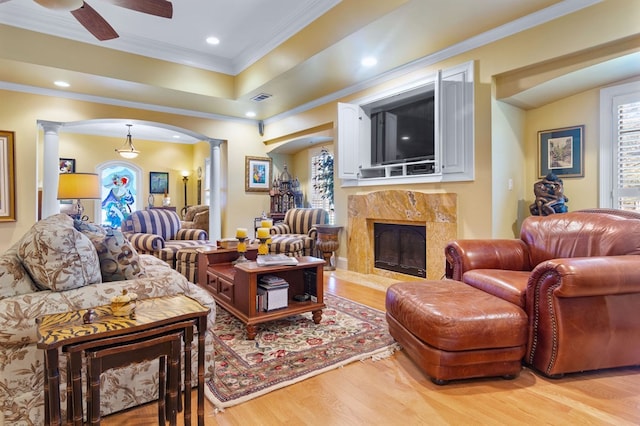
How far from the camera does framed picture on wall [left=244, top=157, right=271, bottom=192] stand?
656cm

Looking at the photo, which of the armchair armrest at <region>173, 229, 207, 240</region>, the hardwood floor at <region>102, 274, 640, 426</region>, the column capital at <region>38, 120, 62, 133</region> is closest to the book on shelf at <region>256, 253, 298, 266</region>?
the hardwood floor at <region>102, 274, 640, 426</region>

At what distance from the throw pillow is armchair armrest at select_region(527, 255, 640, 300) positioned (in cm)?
229

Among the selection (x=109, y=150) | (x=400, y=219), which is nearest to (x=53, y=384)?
(x=400, y=219)

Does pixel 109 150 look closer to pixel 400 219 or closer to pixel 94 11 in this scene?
pixel 94 11

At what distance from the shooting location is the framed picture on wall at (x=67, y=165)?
769 cm

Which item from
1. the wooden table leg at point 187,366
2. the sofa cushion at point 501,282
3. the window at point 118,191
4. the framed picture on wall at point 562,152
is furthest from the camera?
the window at point 118,191

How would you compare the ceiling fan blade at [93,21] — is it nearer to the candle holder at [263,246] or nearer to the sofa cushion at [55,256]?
the sofa cushion at [55,256]

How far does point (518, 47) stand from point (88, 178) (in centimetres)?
459

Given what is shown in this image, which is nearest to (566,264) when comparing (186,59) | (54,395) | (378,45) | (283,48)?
(54,395)

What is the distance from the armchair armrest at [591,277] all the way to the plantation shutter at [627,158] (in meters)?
1.67

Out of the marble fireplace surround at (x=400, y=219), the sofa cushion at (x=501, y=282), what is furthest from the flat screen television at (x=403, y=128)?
the sofa cushion at (x=501, y=282)

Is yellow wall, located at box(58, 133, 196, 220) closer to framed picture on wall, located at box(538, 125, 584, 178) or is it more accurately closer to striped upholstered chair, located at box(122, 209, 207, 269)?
striped upholstered chair, located at box(122, 209, 207, 269)

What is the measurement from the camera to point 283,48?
4266mm

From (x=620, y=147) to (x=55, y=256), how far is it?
4.39 metres
